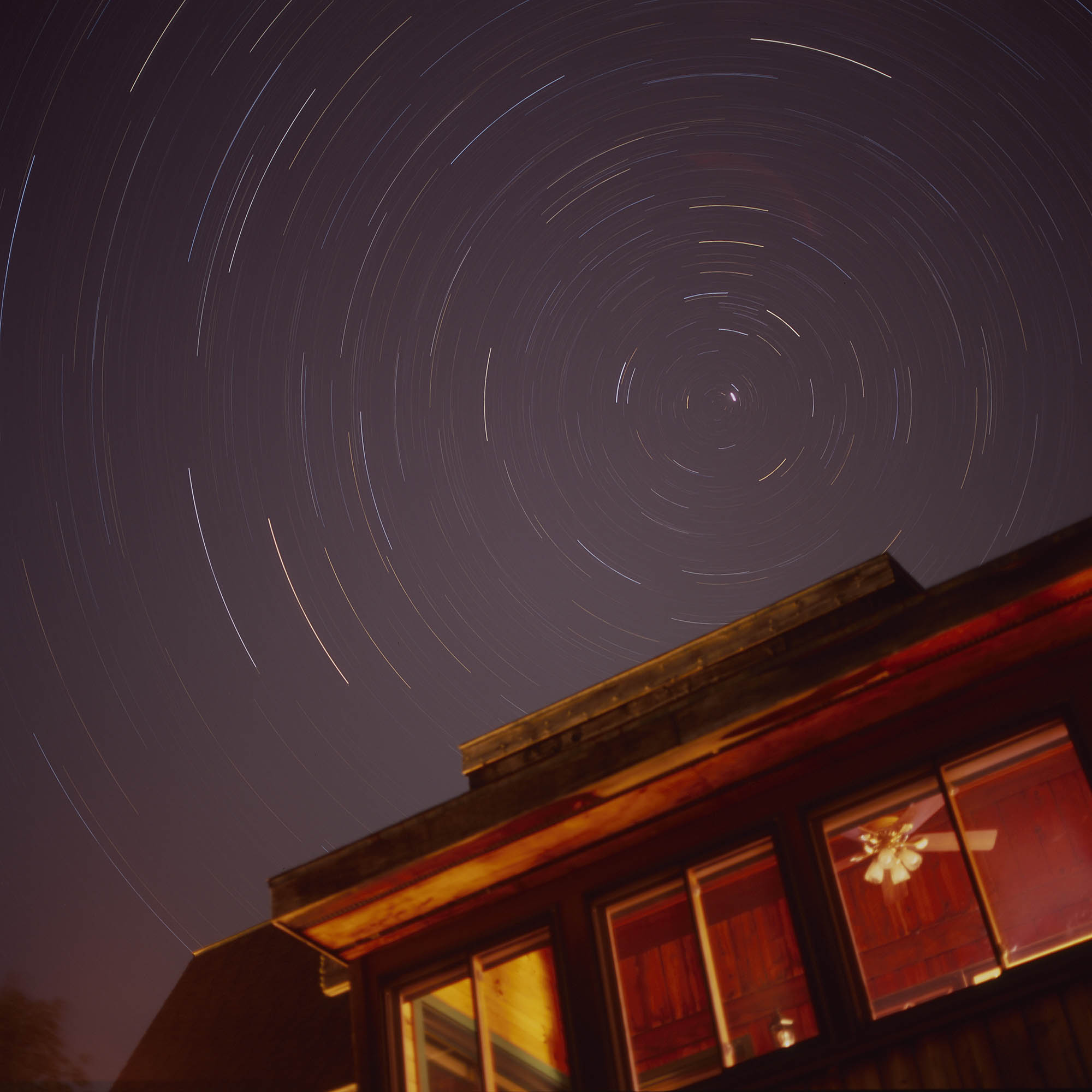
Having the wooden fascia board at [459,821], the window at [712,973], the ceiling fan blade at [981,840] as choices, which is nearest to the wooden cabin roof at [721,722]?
the wooden fascia board at [459,821]

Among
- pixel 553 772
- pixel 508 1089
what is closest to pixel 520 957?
pixel 508 1089

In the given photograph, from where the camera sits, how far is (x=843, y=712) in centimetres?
786

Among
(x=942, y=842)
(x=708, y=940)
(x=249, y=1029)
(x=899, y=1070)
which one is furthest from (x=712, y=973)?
(x=249, y=1029)

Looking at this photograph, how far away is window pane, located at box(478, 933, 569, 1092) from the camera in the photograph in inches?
326

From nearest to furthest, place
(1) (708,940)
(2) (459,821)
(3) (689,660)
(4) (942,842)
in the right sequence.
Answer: (1) (708,940) → (4) (942,842) → (2) (459,821) → (3) (689,660)

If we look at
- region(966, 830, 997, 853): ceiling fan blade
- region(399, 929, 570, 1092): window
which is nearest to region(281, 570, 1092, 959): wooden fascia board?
region(399, 929, 570, 1092): window

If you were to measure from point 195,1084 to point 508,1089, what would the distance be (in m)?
7.84

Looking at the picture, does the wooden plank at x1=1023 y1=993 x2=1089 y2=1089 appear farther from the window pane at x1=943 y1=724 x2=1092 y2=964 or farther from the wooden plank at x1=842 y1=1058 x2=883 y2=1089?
the wooden plank at x1=842 y1=1058 x2=883 y2=1089

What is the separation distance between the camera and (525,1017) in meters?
8.60

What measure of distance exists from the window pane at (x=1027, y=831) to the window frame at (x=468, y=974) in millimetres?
Answer: 3023

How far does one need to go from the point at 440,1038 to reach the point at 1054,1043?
4442 millimetres

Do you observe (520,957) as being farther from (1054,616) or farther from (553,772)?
(1054,616)

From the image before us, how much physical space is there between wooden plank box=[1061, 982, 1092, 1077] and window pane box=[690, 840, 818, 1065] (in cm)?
176

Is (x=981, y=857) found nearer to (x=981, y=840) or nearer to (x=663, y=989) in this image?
(x=981, y=840)
